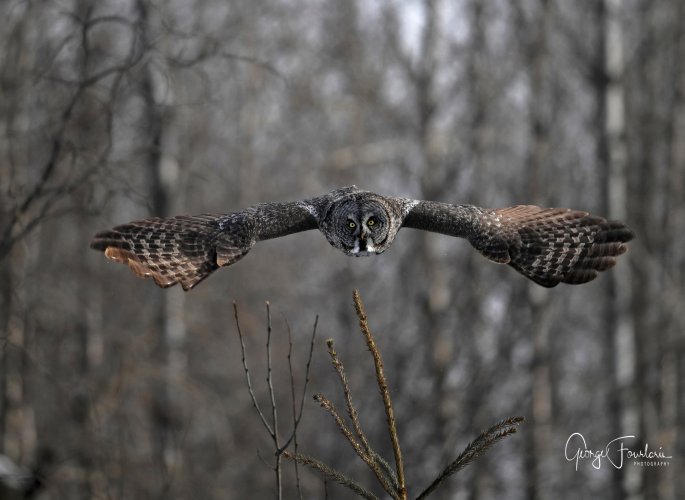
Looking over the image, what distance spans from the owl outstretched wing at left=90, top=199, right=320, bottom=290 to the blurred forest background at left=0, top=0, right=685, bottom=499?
2930 mm

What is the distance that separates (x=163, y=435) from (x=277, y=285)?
638 centimetres

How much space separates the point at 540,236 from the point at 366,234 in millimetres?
858

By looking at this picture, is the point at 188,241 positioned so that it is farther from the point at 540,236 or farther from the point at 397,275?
the point at 397,275

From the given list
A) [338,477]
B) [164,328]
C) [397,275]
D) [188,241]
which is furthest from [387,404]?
[397,275]

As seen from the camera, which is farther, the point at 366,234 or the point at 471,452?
the point at 366,234

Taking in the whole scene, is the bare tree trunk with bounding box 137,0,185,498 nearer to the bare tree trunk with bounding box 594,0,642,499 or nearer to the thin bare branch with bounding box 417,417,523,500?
the bare tree trunk with bounding box 594,0,642,499

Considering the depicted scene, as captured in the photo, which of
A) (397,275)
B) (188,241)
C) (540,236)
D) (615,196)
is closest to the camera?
(188,241)

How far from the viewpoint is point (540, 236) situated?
492cm

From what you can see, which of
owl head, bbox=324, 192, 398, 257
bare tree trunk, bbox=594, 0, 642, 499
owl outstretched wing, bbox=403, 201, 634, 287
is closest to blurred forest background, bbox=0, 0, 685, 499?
bare tree trunk, bbox=594, 0, 642, 499

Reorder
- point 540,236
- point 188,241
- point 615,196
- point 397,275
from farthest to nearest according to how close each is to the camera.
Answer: point 397,275 < point 615,196 < point 540,236 < point 188,241

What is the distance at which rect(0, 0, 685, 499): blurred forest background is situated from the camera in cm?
1033

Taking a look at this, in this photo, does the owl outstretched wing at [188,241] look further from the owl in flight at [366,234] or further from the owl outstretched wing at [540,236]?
the owl outstretched wing at [540,236]

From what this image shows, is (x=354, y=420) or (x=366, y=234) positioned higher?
(x=366, y=234)

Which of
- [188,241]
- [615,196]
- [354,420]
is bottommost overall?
[354,420]
